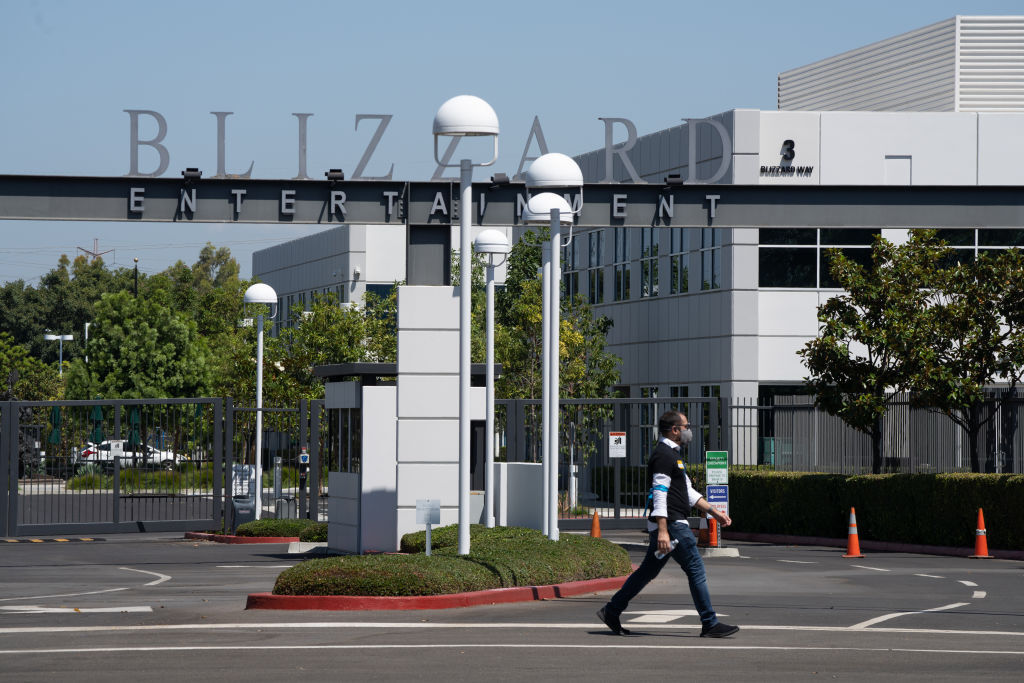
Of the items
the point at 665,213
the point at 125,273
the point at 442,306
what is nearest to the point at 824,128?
the point at 665,213

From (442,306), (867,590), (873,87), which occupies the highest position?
(873,87)

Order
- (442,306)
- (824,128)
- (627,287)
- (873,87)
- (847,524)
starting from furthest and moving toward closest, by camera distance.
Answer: (873,87) < (627,287) < (824,128) < (847,524) < (442,306)

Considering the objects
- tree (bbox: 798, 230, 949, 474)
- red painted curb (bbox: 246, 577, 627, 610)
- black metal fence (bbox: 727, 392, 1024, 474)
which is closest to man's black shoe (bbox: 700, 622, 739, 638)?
red painted curb (bbox: 246, 577, 627, 610)

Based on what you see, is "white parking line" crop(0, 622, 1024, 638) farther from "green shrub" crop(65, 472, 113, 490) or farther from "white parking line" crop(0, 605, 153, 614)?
"green shrub" crop(65, 472, 113, 490)

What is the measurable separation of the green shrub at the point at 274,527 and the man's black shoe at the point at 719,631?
15474mm

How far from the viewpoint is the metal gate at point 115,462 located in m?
30.2

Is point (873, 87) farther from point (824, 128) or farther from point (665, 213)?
point (665, 213)

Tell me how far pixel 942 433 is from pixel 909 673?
848 inches

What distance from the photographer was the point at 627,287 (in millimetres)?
Answer: 55125

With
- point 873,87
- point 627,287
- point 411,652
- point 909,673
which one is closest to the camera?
point 909,673

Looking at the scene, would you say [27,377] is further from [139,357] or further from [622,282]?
[622,282]

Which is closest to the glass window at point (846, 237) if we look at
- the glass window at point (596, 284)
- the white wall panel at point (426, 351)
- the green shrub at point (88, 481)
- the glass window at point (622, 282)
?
the glass window at point (622, 282)

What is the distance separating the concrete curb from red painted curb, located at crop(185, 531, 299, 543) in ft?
29.6

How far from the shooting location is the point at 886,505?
28.3m
